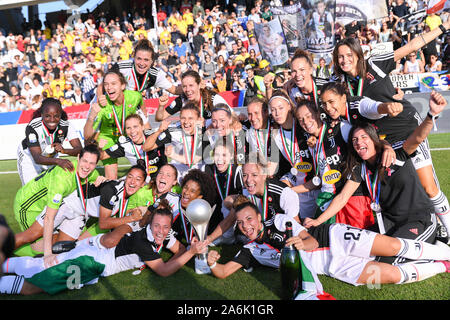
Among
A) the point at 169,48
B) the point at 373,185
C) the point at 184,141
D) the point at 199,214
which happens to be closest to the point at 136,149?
the point at 184,141

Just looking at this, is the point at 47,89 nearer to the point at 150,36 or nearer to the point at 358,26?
the point at 150,36

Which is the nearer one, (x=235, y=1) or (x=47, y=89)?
(x=47, y=89)

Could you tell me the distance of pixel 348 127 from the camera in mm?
4066

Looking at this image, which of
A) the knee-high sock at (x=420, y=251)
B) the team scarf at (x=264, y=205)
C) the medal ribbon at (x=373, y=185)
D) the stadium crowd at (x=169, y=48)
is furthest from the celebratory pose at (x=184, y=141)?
the stadium crowd at (x=169, y=48)

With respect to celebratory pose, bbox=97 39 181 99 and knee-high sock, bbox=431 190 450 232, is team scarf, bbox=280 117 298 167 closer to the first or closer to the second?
knee-high sock, bbox=431 190 450 232

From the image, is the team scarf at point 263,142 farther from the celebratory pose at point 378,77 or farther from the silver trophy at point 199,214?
the silver trophy at point 199,214

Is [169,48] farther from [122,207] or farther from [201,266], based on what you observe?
[201,266]

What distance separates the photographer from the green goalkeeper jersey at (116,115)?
558cm

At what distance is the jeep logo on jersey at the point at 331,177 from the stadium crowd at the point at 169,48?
5802 mm

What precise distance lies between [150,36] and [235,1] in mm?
4139

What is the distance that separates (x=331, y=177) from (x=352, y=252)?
3.07 feet
